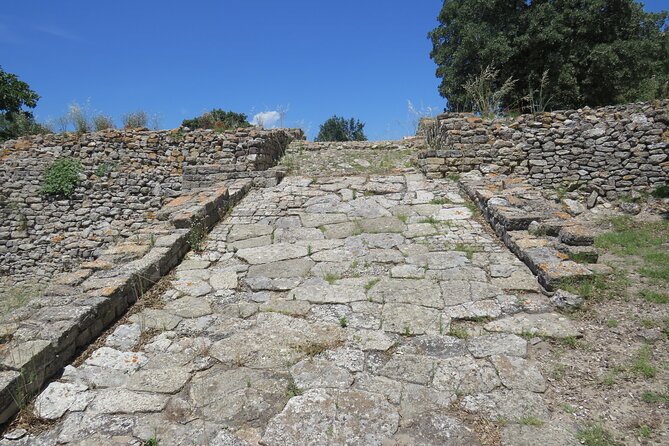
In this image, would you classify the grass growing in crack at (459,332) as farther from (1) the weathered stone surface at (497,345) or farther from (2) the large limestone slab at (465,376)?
(2) the large limestone slab at (465,376)

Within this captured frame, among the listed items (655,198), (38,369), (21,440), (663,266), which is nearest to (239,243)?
(38,369)

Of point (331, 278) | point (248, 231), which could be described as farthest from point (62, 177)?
point (331, 278)

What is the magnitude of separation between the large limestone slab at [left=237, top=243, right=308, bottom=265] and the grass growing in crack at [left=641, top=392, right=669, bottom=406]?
323 cm

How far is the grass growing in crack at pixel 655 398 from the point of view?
2248mm

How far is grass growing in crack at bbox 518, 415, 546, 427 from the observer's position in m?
2.18

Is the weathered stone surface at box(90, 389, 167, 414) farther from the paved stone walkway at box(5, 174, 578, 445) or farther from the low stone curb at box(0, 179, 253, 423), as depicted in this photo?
the low stone curb at box(0, 179, 253, 423)

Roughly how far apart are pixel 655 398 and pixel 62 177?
1092cm

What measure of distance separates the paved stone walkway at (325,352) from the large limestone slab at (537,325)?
0.01 meters

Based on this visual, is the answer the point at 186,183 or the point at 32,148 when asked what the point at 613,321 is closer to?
the point at 186,183

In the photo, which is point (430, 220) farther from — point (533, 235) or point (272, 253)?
point (272, 253)

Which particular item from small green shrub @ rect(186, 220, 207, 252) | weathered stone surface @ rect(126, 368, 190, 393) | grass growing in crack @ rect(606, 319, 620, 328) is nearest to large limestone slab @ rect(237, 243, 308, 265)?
small green shrub @ rect(186, 220, 207, 252)

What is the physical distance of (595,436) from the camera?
2.06 metres

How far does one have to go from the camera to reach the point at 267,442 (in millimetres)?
2162

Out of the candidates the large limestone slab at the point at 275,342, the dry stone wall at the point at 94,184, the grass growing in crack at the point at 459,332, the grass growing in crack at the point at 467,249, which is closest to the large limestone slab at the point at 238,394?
the large limestone slab at the point at 275,342
